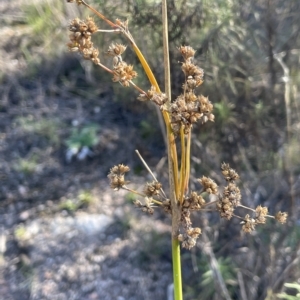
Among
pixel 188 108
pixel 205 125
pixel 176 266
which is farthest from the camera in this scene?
pixel 205 125

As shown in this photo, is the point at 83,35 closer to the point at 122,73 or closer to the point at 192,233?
the point at 122,73

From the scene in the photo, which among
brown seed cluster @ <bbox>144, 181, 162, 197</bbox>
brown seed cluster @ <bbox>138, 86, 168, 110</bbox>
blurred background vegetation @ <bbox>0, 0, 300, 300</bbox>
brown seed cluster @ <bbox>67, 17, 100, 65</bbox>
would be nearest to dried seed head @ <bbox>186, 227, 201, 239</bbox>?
brown seed cluster @ <bbox>144, 181, 162, 197</bbox>

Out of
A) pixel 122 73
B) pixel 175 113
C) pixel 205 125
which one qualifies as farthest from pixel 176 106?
pixel 205 125

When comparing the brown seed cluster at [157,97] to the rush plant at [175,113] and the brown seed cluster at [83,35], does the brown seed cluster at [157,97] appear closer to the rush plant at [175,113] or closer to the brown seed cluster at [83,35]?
the rush plant at [175,113]

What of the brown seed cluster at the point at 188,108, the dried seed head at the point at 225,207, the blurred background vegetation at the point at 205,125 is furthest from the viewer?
the blurred background vegetation at the point at 205,125

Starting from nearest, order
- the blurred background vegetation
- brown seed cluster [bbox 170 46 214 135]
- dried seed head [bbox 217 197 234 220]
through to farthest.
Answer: brown seed cluster [bbox 170 46 214 135], dried seed head [bbox 217 197 234 220], the blurred background vegetation

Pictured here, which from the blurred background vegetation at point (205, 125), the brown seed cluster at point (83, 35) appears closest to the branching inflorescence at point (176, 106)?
the brown seed cluster at point (83, 35)

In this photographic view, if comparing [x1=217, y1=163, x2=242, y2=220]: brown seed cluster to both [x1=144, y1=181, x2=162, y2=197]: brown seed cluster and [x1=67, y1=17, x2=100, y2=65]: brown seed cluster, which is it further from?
[x1=67, y1=17, x2=100, y2=65]: brown seed cluster

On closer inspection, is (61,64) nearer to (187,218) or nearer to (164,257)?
(164,257)

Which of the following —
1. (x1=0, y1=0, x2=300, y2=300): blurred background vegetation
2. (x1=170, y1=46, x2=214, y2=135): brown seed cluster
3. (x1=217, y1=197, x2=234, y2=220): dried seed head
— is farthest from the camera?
(x1=0, y1=0, x2=300, y2=300): blurred background vegetation
